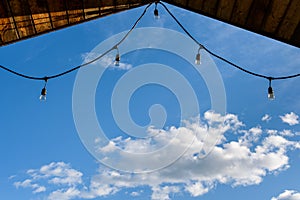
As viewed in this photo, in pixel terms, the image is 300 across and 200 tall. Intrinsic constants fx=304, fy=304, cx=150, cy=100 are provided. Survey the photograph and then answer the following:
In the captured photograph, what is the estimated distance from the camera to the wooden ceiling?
4.22 m

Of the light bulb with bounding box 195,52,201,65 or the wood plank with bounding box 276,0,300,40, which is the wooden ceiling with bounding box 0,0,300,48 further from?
the light bulb with bounding box 195,52,201,65

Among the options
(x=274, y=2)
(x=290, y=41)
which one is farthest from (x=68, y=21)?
(x=290, y=41)

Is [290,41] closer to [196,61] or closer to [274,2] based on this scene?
[274,2]

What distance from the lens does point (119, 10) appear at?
4.86 m

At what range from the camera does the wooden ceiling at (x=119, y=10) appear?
422 cm

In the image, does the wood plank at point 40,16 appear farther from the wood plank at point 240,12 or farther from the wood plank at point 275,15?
the wood plank at point 275,15

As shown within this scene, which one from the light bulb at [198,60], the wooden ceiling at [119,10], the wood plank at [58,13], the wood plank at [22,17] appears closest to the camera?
the wooden ceiling at [119,10]

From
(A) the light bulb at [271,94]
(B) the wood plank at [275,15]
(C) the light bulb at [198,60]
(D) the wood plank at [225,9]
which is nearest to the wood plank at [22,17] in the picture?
(C) the light bulb at [198,60]

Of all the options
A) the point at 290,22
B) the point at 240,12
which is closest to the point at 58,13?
the point at 240,12

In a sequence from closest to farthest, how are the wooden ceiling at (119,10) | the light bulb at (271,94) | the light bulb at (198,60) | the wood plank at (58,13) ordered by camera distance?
1. the wooden ceiling at (119,10)
2. the wood plank at (58,13)
3. the light bulb at (271,94)
4. the light bulb at (198,60)

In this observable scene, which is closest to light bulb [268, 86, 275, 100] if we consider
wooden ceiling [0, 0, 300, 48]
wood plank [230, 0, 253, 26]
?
wooden ceiling [0, 0, 300, 48]

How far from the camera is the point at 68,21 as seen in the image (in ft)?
15.8

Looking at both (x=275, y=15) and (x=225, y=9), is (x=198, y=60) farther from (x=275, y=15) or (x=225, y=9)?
(x=275, y=15)

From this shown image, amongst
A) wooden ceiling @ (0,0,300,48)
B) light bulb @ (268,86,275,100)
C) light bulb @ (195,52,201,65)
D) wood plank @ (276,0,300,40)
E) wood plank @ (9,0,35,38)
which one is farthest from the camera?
light bulb @ (195,52,201,65)
